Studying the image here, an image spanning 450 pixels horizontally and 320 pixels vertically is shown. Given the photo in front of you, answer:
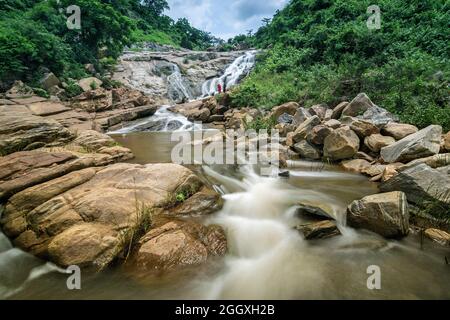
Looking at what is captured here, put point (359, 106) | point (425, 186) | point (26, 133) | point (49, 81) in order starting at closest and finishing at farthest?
point (425, 186) < point (26, 133) < point (359, 106) < point (49, 81)

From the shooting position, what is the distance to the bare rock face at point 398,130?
6.47 meters

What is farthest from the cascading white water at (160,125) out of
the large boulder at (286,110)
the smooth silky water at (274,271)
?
the smooth silky water at (274,271)

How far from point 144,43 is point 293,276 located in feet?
138

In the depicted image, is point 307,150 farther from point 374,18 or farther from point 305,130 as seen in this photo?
point 374,18

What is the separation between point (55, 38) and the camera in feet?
52.9

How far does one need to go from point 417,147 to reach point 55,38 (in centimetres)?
1948

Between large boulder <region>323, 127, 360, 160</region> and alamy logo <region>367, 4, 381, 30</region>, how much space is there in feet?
36.0

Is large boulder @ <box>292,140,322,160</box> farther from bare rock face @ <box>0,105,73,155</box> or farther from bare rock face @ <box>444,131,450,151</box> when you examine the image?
bare rock face @ <box>0,105,73,155</box>

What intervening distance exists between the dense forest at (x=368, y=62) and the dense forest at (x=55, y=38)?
445 inches

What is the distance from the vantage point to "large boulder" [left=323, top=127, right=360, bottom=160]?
6.56 m

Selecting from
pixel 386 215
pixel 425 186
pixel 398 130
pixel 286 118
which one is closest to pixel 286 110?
pixel 286 118

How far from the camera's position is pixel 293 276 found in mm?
3117

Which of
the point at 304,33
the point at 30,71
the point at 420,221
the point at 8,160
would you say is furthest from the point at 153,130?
the point at 304,33

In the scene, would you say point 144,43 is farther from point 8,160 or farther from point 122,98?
point 8,160
